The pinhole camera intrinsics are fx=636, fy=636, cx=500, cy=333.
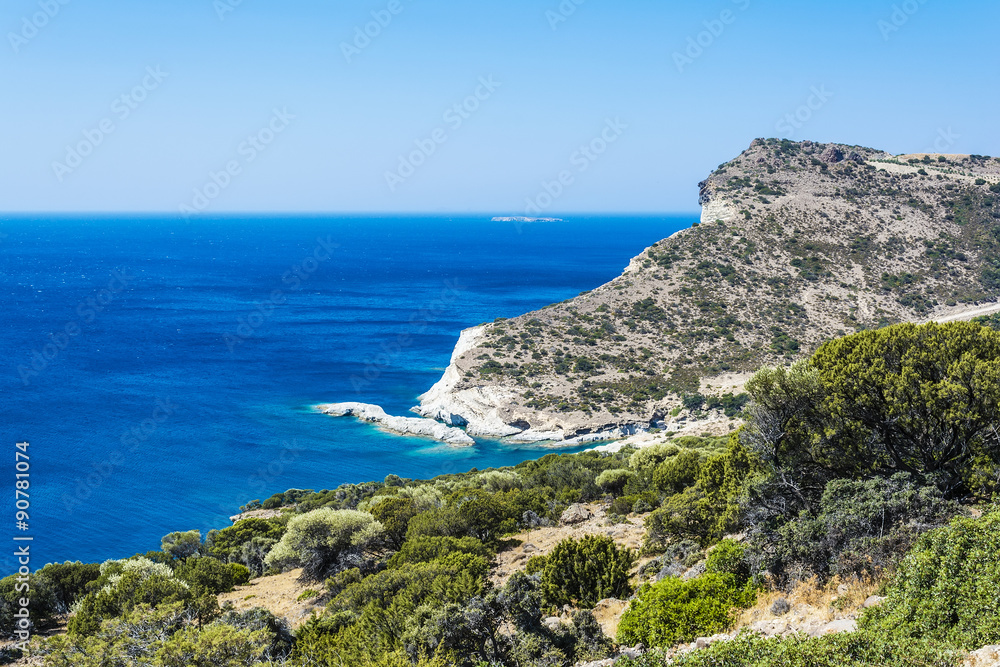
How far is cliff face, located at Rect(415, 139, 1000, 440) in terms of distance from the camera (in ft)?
195

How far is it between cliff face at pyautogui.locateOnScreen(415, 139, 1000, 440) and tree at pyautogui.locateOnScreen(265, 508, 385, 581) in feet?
119

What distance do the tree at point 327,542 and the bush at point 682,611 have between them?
32.2ft

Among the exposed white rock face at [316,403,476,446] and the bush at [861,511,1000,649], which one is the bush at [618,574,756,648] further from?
the exposed white rock face at [316,403,476,446]

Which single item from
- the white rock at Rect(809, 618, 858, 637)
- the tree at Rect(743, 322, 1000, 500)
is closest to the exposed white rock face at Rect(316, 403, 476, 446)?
the tree at Rect(743, 322, 1000, 500)

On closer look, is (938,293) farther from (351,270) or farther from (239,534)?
(351,270)

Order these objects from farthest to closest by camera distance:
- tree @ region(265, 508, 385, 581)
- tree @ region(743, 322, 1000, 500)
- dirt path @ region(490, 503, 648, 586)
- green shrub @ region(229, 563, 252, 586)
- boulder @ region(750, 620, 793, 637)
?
green shrub @ region(229, 563, 252, 586) → tree @ region(265, 508, 385, 581) → dirt path @ region(490, 503, 648, 586) → tree @ region(743, 322, 1000, 500) → boulder @ region(750, 620, 793, 637)

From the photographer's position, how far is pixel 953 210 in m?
85.6

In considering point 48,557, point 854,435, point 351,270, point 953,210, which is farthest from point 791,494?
point 351,270

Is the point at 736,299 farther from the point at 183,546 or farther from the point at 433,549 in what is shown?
the point at 433,549

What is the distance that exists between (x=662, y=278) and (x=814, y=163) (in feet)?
128

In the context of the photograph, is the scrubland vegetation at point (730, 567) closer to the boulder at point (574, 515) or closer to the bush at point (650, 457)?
the boulder at point (574, 515)

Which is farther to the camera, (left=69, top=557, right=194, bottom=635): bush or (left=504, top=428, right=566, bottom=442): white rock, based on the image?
(left=504, top=428, right=566, bottom=442): white rock

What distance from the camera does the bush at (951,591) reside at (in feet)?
27.4

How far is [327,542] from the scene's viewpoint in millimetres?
19016
